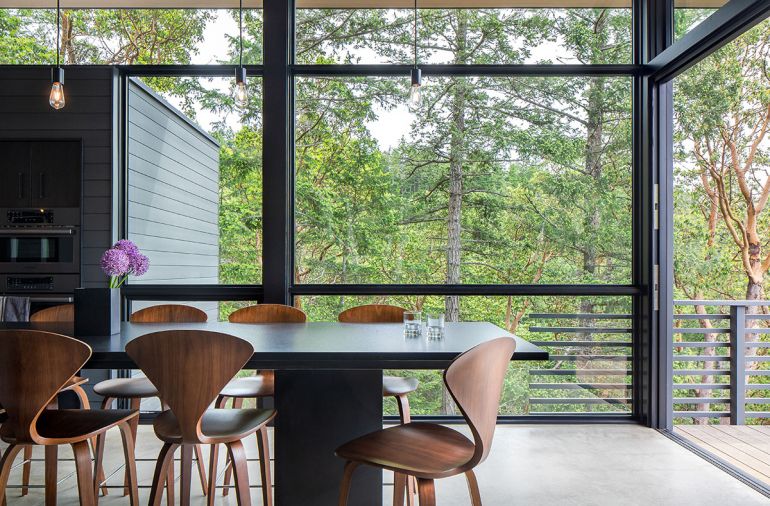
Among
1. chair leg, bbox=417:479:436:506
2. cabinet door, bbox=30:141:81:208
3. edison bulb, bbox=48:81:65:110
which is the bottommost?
chair leg, bbox=417:479:436:506

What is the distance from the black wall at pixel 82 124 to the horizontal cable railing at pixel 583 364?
3205mm

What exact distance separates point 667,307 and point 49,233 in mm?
4408

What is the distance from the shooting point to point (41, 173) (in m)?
3.67

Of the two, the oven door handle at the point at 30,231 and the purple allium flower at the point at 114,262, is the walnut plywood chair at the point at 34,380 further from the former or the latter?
the oven door handle at the point at 30,231

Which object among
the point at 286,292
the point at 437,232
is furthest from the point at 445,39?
the point at 286,292

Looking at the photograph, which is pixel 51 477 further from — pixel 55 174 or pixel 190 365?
pixel 55 174

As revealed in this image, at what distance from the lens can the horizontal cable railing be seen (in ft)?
12.7

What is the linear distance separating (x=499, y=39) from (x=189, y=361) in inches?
132

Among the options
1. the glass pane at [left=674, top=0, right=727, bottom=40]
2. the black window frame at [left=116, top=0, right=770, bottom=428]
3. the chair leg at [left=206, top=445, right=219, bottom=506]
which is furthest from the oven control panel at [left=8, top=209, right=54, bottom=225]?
the glass pane at [left=674, top=0, right=727, bottom=40]

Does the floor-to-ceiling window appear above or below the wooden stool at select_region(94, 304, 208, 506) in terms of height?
above

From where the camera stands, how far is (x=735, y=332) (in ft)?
13.6

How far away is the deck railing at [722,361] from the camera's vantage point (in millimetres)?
4094

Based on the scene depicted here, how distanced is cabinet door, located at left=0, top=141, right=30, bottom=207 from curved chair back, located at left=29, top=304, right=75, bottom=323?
49.7 inches

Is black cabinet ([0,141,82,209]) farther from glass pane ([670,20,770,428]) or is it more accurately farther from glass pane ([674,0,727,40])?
glass pane ([670,20,770,428])
